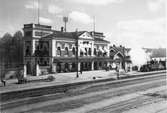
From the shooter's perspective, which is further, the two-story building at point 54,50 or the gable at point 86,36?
the gable at point 86,36

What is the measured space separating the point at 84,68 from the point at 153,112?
32495 millimetres

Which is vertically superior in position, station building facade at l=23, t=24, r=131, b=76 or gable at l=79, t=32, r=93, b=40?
gable at l=79, t=32, r=93, b=40

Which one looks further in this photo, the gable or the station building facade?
the gable

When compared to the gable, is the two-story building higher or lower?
lower

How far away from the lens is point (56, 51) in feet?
145

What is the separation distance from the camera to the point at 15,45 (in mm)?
57688

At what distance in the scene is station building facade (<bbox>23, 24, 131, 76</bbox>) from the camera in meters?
41.9

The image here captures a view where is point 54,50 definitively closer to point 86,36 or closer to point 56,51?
point 56,51

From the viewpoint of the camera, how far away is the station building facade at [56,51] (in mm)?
41906

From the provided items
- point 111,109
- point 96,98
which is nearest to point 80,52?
point 96,98

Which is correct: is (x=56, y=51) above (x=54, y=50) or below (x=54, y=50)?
below

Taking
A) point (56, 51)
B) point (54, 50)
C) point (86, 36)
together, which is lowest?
point (56, 51)

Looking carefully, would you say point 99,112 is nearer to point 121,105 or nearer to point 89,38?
point 121,105

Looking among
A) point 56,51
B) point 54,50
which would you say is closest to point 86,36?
point 56,51
